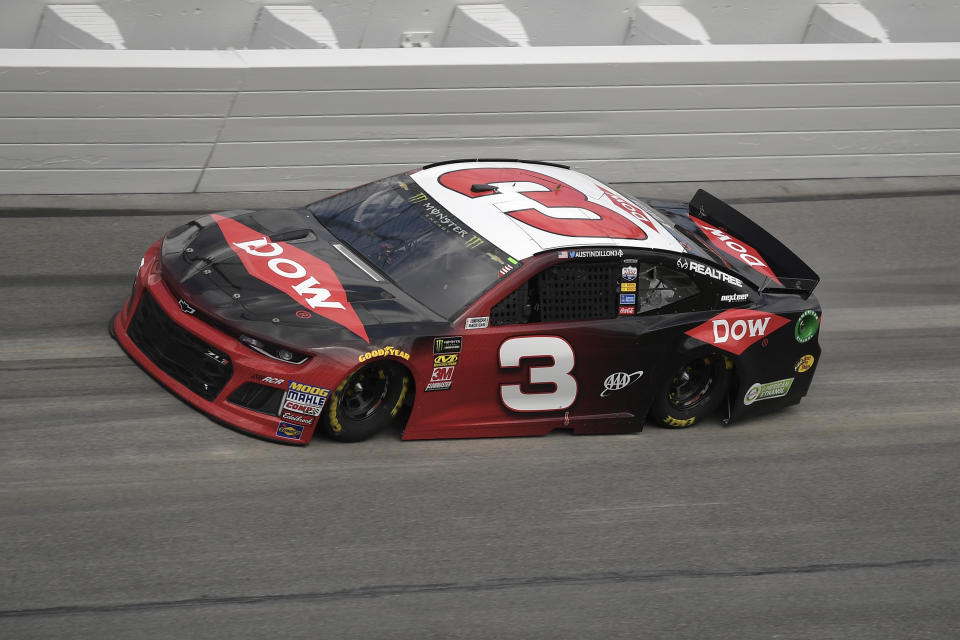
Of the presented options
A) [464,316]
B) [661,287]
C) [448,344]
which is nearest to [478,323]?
[464,316]

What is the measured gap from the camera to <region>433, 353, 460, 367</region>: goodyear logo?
19.6ft

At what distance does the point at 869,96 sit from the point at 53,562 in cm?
907

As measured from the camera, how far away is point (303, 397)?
576cm

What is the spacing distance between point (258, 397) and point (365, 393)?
1.89 feet

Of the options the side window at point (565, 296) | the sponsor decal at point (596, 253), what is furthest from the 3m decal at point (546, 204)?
the side window at point (565, 296)

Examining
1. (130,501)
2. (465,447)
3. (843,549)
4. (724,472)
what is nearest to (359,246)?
(465,447)

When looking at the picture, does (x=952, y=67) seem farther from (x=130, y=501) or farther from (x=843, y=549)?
(x=130, y=501)

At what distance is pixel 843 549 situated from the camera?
5.84 metres

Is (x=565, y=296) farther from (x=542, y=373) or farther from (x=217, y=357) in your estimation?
(x=217, y=357)

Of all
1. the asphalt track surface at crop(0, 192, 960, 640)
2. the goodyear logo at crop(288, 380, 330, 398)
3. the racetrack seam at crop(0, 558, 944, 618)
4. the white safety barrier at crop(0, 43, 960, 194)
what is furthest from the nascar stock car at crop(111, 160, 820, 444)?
the white safety barrier at crop(0, 43, 960, 194)

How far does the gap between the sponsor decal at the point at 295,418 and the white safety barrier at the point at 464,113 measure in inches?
172

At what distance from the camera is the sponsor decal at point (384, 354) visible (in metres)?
5.77

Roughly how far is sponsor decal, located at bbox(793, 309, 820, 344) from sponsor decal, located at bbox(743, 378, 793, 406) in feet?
0.95

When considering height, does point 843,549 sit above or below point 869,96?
below
